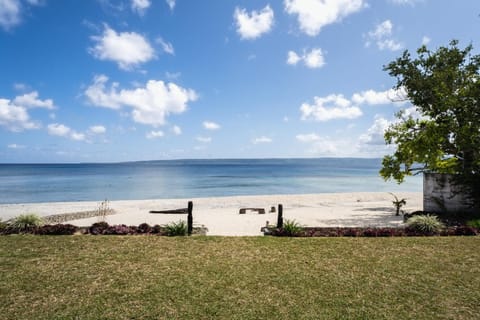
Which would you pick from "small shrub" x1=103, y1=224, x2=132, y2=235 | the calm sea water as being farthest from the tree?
the calm sea water

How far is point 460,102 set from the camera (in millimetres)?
14844

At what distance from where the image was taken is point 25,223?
39.0 feet

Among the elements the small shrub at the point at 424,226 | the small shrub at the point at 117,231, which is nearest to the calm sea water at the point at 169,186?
the small shrub at the point at 117,231

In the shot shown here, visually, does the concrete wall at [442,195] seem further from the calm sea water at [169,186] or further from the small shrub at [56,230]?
the calm sea water at [169,186]

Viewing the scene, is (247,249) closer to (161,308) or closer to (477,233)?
(161,308)

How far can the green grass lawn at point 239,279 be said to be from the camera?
5516mm

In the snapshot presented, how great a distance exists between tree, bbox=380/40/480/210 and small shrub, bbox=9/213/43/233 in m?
20.1

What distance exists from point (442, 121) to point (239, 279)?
15524 mm

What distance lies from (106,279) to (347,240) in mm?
8078

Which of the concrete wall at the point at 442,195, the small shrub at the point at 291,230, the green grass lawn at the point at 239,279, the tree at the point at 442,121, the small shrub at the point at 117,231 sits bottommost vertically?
the green grass lawn at the point at 239,279

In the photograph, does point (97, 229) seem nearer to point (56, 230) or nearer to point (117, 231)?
point (117, 231)

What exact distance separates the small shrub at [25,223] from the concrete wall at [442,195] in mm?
20519

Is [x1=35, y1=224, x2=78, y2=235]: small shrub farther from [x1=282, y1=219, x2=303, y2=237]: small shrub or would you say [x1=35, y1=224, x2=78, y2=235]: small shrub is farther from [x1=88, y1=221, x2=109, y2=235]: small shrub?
[x1=282, y1=219, x2=303, y2=237]: small shrub

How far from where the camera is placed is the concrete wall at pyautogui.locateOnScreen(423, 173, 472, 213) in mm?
16062
